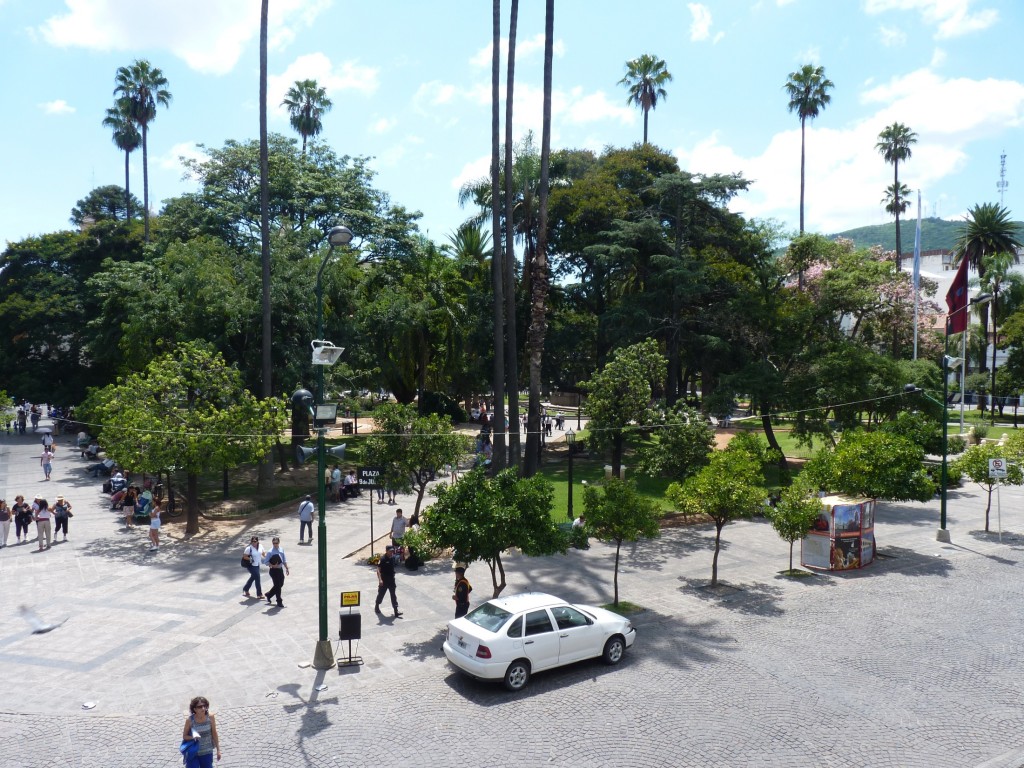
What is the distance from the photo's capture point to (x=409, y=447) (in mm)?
20969

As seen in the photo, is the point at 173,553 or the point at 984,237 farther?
the point at 984,237

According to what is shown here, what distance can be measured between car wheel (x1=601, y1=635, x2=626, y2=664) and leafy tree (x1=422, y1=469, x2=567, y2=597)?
2370 mm

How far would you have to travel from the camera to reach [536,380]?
29.7 m

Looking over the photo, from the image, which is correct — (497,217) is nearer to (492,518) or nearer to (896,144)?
(492,518)

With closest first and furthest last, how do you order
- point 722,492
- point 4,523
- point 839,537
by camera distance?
point 722,492
point 839,537
point 4,523

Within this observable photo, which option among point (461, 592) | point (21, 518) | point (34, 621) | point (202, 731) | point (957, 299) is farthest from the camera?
point (957, 299)

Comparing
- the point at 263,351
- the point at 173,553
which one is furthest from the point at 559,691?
the point at 263,351

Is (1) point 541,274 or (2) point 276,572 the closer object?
(2) point 276,572

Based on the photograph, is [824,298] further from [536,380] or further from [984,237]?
[984,237]

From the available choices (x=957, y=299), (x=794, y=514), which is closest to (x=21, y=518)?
(x=794, y=514)

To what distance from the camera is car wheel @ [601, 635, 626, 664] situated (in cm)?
1378

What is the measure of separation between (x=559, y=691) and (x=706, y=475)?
813 centimetres

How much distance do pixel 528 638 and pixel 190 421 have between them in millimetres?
14346

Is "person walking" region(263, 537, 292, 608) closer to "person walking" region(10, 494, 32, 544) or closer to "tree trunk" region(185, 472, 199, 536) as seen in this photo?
"tree trunk" region(185, 472, 199, 536)
